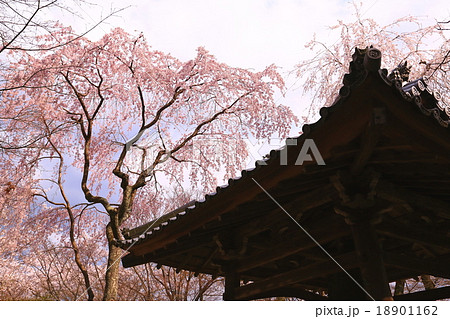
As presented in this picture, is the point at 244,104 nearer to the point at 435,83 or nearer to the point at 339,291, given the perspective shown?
the point at 435,83

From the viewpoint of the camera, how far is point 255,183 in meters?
3.32

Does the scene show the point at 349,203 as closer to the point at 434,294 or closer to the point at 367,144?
the point at 367,144

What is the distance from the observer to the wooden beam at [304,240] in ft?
12.9

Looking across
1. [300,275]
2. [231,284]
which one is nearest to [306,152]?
[300,275]

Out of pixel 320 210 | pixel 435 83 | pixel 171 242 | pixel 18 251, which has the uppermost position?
pixel 435 83

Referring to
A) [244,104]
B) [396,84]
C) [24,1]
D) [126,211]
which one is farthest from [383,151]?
[244,104]

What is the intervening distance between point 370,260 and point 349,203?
49 cm

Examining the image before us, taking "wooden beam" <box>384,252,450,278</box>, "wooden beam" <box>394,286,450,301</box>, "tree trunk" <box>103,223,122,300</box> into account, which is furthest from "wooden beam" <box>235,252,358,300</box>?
"tree trunk" <box>103,223,122,300</box>

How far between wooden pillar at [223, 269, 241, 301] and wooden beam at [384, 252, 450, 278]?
188 cm

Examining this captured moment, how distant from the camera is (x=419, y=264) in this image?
13.6 feet

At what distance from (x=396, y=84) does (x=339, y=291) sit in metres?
3.03
